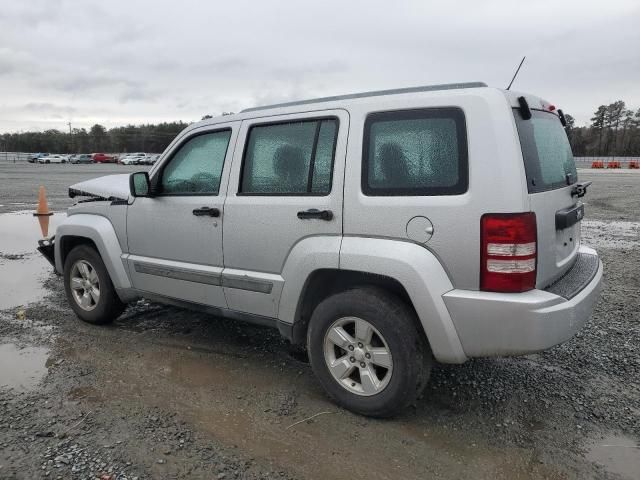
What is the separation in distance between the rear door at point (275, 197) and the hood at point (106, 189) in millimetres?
1385

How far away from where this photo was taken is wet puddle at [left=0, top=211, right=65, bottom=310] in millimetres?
6102

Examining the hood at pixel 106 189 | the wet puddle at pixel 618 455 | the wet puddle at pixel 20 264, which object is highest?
the hood at pixel 106 189

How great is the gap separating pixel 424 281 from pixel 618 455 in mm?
1454

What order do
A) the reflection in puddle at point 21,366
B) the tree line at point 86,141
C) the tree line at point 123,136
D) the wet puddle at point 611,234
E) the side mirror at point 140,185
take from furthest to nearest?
the tree line at point 86,141 < the tree line at point 123,136 < the wet puddle at point 611,234 < the side mirror at point 140,185 < the reflection in puddle at point 21,366

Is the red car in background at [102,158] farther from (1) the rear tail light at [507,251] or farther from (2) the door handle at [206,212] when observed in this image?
(1) the rear tail light at [507,251]

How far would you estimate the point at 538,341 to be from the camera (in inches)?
112

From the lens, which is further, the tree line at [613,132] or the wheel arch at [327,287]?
the tree line at [613,132]

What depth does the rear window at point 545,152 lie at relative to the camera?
2.99 meters

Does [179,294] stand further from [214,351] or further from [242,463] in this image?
[242,463]

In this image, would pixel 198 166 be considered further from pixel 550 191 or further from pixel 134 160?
pixel 134 160

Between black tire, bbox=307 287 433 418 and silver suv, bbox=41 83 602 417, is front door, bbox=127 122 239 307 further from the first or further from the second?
black tire, bbox=307 287 433 418

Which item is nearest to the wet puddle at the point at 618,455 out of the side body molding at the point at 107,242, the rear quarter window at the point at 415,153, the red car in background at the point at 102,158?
the rear quarter window at the point at 415,153

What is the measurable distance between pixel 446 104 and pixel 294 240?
1.29 metres

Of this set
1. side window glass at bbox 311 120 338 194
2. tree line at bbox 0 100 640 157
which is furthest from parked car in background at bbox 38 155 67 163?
side window glass at bbox 311 120 338 194
